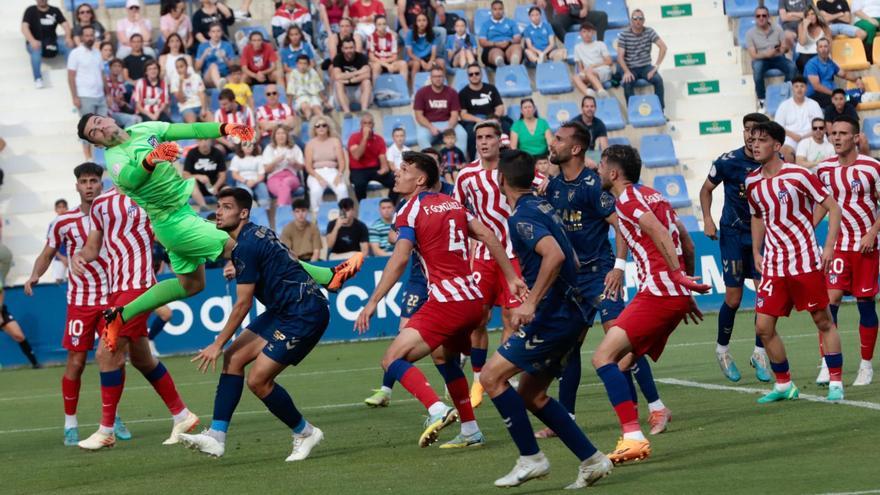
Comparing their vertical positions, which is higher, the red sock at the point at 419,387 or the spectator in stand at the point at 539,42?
the spectator in stand at the point at 539,42

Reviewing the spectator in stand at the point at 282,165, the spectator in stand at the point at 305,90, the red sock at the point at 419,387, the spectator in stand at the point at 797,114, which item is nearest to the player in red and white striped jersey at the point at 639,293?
the red sock at the point at 419,387

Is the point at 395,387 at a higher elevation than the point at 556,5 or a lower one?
lower

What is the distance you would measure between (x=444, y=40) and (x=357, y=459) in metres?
17.5

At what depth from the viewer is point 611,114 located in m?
26.9

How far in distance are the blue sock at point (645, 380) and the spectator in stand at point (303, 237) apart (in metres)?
11.6

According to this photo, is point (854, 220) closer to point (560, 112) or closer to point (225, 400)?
point (225, 400)

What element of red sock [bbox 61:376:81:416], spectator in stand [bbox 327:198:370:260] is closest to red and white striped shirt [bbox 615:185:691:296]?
red sock [bbox 61:376:81:416]

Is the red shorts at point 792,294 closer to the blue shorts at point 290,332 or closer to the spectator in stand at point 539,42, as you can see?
the blue shorts at point 290,332

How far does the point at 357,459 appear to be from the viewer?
10781 mm

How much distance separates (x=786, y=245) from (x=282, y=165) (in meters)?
13.6

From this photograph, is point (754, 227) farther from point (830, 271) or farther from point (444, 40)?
point (444, 40)

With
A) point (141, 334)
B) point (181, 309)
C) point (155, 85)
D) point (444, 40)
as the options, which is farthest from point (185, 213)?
point (444, 40)

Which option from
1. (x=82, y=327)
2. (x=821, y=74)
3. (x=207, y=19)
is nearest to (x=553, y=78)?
(x=821, y=74)

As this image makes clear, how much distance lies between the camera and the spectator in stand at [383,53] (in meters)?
26.4
